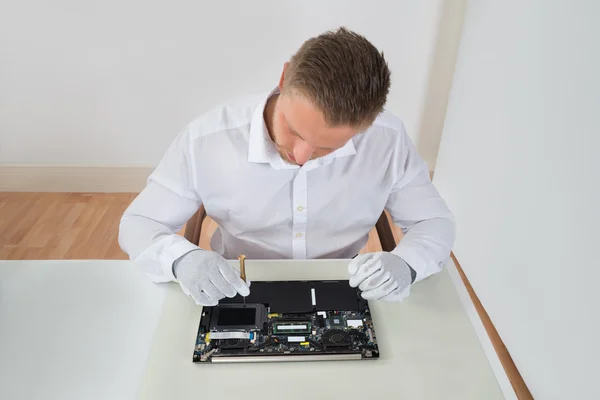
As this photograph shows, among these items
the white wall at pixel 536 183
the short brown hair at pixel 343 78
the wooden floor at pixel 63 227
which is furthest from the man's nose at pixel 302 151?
the wooden floor at pixel 63 227

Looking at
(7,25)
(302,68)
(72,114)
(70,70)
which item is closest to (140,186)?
(72,114)

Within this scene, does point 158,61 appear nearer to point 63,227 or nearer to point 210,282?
point 63,227

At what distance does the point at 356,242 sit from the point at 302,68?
724 mm

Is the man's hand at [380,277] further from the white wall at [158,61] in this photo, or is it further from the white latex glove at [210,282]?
the white wall at [158,61]

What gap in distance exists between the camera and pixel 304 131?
1.09m

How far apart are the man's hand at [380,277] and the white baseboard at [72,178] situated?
6.78 feet

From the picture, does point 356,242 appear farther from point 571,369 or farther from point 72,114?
point 72,114

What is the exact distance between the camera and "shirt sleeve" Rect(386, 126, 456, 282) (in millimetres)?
1340

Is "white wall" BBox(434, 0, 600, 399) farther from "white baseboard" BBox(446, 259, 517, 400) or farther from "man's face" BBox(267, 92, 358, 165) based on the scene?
"man's face" BBox(267, 92, 358, 165)

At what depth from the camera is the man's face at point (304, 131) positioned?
105 cm

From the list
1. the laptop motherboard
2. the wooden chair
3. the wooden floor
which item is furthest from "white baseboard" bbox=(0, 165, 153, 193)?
the laptop motherboard

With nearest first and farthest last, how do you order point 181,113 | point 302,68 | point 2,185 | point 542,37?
point 302,68, point 542,37, point 181,113, point 2,185

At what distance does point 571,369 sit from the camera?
1.57m

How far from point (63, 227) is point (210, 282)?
6.51 feet
